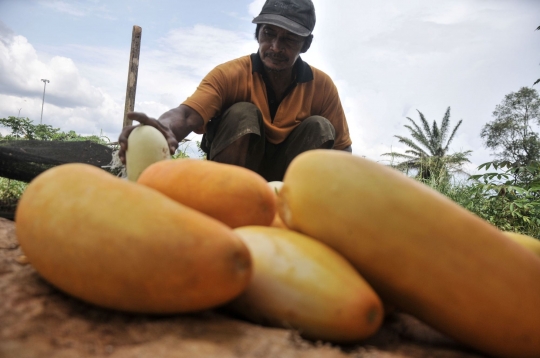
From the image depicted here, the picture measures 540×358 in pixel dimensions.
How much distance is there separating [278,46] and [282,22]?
18cm

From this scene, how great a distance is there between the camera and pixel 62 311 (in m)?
0.81

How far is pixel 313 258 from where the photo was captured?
2.83 feet

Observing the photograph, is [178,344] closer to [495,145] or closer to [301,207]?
[301,207]

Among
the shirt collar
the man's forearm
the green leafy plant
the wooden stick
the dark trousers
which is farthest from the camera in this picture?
the wooden stick

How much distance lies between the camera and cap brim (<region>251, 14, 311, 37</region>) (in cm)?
337

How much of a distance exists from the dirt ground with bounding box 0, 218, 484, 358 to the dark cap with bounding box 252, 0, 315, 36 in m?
2.87

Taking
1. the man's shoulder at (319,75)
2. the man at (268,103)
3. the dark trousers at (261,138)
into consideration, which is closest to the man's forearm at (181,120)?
the man at (268,103)

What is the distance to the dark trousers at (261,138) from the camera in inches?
126

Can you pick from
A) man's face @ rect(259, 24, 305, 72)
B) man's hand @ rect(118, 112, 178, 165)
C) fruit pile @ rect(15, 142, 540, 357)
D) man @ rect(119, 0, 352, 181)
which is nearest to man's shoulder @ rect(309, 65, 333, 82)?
man @ rect(119, 0, 352, 181)

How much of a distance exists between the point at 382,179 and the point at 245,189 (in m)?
0.32

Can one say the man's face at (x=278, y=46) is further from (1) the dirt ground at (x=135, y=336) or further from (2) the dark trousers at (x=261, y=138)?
(1) the dirt ground at (x=135, y=336)

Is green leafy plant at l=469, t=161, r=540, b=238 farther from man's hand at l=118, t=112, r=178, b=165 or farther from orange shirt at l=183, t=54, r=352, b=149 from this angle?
man's hand at l=118, t=112, r=178, b=165

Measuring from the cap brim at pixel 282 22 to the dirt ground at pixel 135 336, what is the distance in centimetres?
284

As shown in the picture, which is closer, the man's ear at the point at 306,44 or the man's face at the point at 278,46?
the man's face at the point at 278,46
